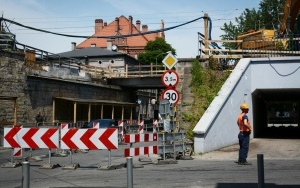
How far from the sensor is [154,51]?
72.0 m

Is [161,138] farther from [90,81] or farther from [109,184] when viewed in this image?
[90,81]

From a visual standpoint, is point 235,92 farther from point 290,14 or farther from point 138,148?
point 290,14

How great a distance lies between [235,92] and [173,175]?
22.6ft

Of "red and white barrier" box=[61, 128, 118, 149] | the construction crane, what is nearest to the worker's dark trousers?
"red and white barrier" box=[61, 128, 118, 149]

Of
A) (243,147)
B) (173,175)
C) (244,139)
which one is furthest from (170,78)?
(173,175)

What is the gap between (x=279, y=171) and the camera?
9461 millimetres

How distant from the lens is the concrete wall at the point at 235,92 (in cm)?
1303

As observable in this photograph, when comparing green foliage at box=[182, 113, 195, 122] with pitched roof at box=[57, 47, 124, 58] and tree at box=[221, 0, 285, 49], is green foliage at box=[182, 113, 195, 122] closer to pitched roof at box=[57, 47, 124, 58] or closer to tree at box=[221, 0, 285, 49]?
tree at box=[221, 0, 285, 49]

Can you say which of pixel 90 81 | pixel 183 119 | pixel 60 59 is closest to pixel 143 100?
pixel 90 81

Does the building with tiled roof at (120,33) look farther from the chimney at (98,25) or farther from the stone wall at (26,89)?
the stone wall at (26,89)

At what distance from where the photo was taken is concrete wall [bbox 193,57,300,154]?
42.8ft

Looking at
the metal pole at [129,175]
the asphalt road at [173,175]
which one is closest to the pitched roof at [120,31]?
the asphalt road at [173,175]

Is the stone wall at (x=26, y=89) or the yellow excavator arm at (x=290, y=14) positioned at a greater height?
the yellow excavator arm at (x=290, y=14)

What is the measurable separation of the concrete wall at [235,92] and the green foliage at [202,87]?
1467 mm
